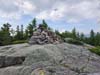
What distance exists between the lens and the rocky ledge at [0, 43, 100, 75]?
15016mm

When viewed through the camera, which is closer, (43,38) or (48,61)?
(48,61)

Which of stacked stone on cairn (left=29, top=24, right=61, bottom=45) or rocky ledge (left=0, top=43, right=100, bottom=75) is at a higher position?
stacked stone on cairn (left=29, top=24, right=61, bottom=45)

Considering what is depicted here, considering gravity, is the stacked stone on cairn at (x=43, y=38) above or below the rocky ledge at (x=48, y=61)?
above

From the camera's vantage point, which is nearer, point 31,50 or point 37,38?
point 31,50

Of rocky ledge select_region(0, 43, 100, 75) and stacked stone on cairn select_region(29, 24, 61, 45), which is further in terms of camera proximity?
stacked stone on cairn select_region(29, 24, 61, 45)

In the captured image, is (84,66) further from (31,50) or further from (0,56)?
(0,56)

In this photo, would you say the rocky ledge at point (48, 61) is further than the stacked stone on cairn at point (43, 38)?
No

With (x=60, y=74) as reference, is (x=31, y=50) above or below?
above

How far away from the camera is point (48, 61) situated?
1591 centimetres

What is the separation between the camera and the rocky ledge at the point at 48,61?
1502cm

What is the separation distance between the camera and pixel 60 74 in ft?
47.4

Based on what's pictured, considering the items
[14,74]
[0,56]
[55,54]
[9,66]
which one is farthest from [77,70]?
[0,56]

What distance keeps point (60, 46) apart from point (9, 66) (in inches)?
159

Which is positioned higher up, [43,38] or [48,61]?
[43,38]
